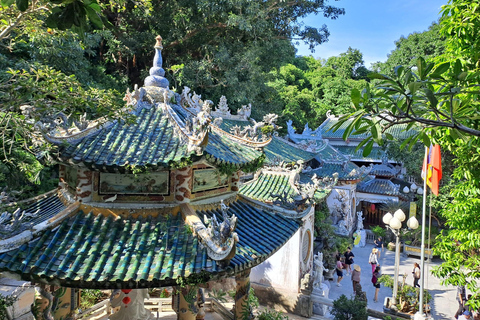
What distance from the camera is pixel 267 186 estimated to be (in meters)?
13.2

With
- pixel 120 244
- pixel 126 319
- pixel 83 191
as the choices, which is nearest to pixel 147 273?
pixel 120 244

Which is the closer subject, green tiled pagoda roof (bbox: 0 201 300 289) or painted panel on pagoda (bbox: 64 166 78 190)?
green tiled pagoda roof (bbox: 0 201 300 289)

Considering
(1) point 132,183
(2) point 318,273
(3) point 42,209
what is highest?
(1) point 132,183

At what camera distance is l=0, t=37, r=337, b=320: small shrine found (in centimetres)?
520

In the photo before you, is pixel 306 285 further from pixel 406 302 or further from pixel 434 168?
pixel 434 168

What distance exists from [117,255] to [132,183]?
1398 mm

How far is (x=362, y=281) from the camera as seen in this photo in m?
16.7

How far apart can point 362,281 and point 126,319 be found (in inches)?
518

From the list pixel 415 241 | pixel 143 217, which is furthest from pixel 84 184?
pixel 415 241

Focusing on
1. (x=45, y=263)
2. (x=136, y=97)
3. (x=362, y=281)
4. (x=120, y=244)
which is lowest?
(x=362, y=281)

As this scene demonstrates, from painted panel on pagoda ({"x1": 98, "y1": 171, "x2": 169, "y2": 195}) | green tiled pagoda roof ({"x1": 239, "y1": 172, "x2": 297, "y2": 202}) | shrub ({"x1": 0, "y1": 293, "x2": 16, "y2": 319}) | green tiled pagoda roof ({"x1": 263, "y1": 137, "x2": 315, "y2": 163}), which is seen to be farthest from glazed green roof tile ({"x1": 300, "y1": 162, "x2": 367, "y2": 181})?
shrub ({"x1": 0, "y1": 293, "x2": 16, "y2": 319})

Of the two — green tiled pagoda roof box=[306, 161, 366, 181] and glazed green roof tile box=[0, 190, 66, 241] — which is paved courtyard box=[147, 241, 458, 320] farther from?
green tiled pagoda roof box=[306, 161, 366, 181]

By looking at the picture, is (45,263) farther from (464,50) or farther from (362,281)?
(362,281)

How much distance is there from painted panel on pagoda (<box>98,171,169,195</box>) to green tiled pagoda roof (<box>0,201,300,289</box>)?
498 mm
